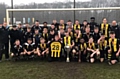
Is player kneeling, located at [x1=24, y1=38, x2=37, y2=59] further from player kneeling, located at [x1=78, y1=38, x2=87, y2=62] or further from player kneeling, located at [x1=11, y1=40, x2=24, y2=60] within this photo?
player kneeling, located at [x1=78, y1=38, x2=87, y2=62]

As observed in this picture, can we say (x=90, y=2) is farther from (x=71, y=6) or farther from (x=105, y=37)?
(x=105, y=37)

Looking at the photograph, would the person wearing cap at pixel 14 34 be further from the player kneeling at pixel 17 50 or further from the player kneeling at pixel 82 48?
the player kneeling at pixel 82 48

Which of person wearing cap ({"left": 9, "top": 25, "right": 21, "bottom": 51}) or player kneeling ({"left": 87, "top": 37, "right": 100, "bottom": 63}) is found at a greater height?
person wearing cap ({"left": 9, "top": 25, "right": 21, "bottom": 51})

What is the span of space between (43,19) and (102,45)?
3.73 metres

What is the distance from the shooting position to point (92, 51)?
760 cm

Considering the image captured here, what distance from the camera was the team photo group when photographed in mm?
7645

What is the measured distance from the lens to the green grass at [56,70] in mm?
6105

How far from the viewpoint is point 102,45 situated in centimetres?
780

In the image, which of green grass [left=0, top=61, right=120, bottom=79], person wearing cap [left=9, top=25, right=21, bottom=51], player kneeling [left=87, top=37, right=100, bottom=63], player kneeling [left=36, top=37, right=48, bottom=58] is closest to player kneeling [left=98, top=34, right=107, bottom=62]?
player kneeling [left=87, top=37, right=100, bottom=63]

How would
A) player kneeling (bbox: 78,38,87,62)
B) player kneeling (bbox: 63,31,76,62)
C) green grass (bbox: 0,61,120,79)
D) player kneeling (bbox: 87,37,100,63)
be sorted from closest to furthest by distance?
green grass (bbox: 0,61,120,79) → player kneeling (bbox: 87,37,100,63) → player kneeling (bbox: 78,38,87,62) → player kneeling (bbox: 63,31,76,62)

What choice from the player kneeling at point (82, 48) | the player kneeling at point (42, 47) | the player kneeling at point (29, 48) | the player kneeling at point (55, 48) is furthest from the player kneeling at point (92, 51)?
the player kneeling at point (29, 48)

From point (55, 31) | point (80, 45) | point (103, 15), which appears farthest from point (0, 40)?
point (103, 15)

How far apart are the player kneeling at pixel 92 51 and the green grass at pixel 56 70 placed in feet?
0.96

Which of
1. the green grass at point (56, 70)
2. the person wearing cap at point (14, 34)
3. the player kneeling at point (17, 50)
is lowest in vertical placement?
the green grass at point (56, 70)
